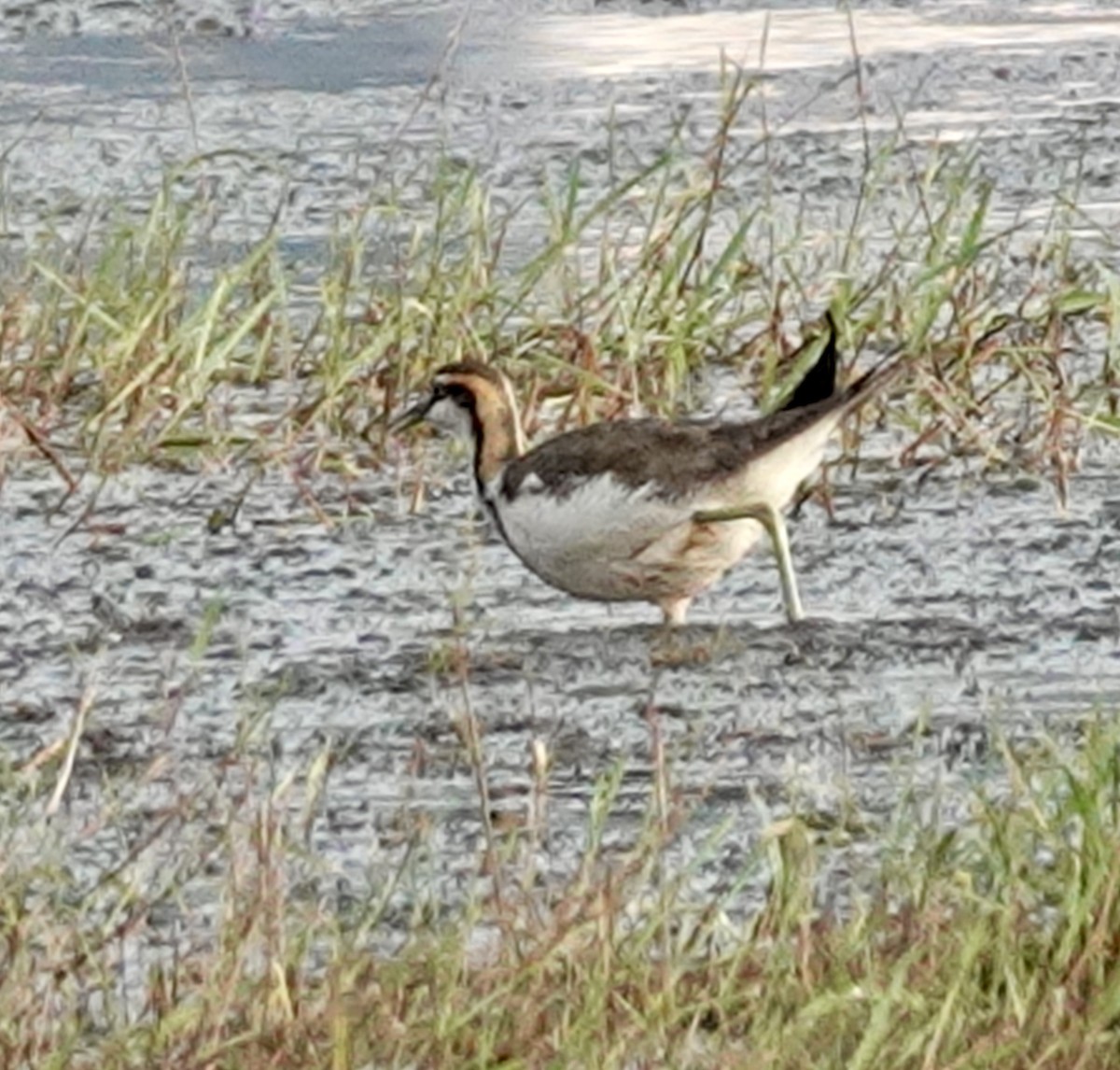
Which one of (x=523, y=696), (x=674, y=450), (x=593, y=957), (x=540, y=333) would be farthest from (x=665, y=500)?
(x=593, y=957)

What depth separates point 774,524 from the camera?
24.3 feet

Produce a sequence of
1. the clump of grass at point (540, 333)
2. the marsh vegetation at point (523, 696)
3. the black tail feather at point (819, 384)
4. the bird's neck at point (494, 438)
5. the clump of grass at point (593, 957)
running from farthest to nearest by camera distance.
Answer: the clump of grass at point (540, 333) < the bird's neck at point (494, 438) < the black tail feather at point (819, 384) < the marsh vegetation at point (523, 696) < the clump of grass at point (593, 957)

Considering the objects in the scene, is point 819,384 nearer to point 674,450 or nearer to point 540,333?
point 674,450

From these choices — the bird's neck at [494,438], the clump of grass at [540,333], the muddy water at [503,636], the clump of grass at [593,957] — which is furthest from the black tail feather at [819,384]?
the clump of grass at [593,957]

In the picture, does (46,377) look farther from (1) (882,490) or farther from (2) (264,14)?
(2) (264,14)

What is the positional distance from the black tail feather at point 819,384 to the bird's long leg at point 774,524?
0.23 metres

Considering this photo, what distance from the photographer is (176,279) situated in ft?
29.8

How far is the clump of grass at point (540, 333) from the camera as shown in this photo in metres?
8.79

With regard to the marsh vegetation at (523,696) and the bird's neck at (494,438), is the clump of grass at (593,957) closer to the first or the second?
the marsh vegetation at (523,696)

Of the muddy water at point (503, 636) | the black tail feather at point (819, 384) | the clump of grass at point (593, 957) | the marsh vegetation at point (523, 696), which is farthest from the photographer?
the black tail feather at point (819, 384)

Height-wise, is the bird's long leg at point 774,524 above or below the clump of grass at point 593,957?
below

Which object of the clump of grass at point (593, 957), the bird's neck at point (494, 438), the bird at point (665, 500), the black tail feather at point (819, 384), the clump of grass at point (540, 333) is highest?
the clump of grass at point (593, 957)

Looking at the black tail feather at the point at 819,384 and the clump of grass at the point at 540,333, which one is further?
the clump of grass at the point at 540,333

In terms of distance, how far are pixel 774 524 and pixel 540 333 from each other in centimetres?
189
